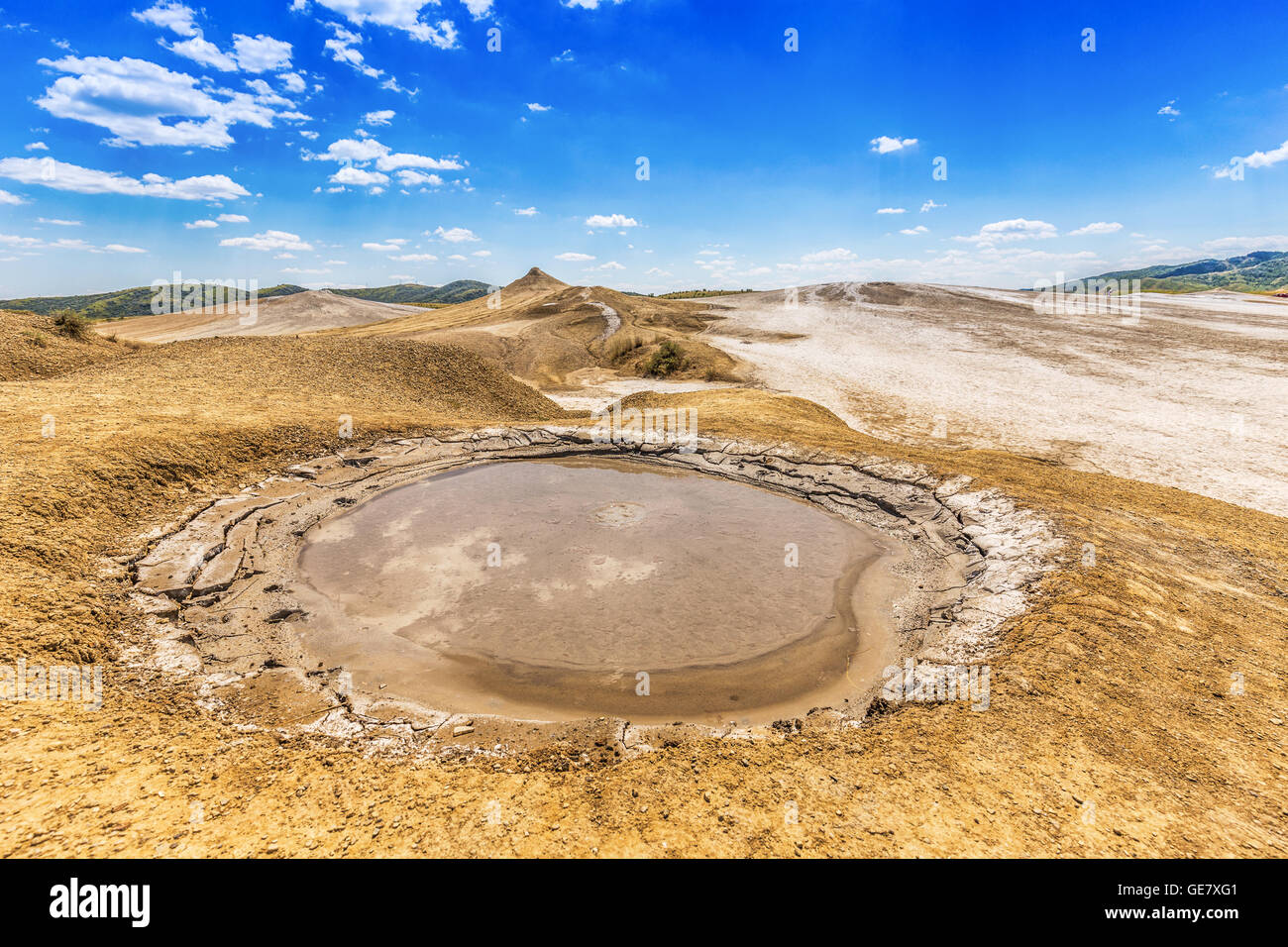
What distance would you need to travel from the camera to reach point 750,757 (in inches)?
204

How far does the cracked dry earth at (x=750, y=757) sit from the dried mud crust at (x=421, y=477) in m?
0.23

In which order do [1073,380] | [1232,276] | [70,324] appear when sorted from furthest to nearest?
[1232,276], [1073,380], [70,324]

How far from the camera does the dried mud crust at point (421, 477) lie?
5.79 m

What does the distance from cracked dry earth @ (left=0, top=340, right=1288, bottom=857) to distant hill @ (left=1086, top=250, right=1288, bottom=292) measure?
119017 mm

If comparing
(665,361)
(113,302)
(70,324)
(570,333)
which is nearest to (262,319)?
(570,333)

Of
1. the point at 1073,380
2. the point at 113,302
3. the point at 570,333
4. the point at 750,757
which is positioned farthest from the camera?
the point at 113,302

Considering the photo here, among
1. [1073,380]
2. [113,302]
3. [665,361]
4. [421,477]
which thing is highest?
[113,302]

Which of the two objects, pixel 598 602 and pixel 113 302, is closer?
pixel 598 602

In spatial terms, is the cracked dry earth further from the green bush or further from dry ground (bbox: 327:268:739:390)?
the green bush

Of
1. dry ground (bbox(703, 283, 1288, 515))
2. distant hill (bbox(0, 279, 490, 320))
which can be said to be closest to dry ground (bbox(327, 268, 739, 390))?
dry ground (bbox(703, 283, 1288, 515))

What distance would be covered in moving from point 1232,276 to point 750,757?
197077mm

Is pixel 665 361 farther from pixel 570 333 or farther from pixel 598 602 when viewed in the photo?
pixel 598 602
